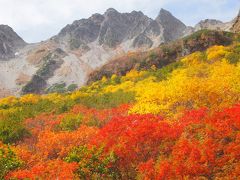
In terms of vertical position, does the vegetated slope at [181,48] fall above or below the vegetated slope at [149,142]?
above

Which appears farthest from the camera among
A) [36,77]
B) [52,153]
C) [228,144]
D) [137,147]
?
[36,77]

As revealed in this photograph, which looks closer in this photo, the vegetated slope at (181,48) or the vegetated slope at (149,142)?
the vegetated slope at (149,142)

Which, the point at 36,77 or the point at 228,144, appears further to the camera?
the point at 36,77

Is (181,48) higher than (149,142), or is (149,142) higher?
(181,48)

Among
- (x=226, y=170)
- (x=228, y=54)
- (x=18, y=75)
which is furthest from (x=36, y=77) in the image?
(x=226, y=170)

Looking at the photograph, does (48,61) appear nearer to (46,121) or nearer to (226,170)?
(46,121)

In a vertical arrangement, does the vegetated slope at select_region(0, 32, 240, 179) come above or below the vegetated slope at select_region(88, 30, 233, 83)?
below

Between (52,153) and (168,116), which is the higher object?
(168,116)

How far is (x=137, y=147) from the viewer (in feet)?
65.5

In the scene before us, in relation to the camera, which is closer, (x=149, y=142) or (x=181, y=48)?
(x=149, y=142)

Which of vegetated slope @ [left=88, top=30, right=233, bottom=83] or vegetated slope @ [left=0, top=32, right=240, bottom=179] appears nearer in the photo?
vegetated slope @ [left=0, top=32, right=240, bottom=179]

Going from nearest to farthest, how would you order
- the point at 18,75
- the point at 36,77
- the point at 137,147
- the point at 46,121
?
the point at 137,147 → the point at 46,121 → the point at 36,77 → the point at 18,75

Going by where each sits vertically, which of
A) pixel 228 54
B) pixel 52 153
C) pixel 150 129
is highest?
pixel 228 54

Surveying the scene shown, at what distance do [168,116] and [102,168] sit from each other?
29.1ft
